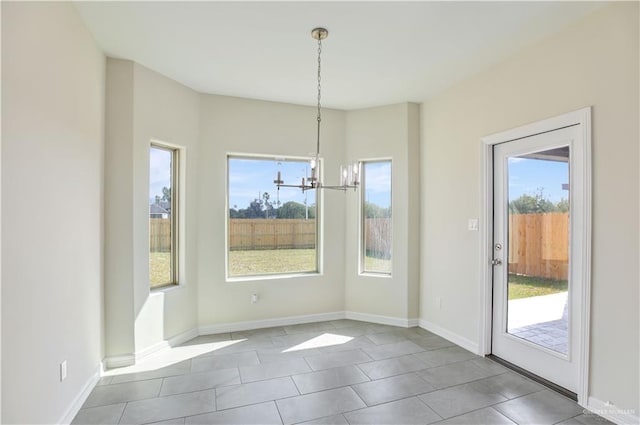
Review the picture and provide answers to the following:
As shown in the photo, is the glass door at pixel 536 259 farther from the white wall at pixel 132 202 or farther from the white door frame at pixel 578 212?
the white wall at pixel 132 202

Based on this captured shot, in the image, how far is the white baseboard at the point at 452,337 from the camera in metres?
3.46

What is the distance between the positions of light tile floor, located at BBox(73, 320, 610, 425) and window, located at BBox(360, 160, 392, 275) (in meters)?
1.11

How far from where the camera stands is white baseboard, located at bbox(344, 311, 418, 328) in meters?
4.29

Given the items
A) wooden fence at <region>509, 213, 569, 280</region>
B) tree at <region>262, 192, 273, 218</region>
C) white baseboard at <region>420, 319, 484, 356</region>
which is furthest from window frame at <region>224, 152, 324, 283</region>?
→ wooden fence at <region>509, 213, 569, 280</region>

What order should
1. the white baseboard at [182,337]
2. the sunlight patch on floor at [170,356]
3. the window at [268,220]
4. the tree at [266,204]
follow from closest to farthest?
the sunlight patch on floor at [170,356] → the white baseboard at [182,337] → the window at [268,220] → the tree at [266,204]

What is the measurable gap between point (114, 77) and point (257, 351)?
3067 mm

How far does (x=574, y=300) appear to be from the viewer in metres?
2.57

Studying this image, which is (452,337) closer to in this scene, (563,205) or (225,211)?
(563,205)

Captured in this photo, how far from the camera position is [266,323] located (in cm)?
425

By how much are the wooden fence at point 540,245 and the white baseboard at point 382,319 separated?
157 cm

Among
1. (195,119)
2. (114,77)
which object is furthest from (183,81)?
(114,77)

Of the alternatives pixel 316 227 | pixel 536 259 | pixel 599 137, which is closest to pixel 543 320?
pixel 536 259

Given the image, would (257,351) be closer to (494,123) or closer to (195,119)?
(195,119)

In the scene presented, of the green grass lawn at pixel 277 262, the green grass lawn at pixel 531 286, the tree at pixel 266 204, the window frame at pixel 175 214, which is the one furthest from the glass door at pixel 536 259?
the window frame at pixel 175 214
